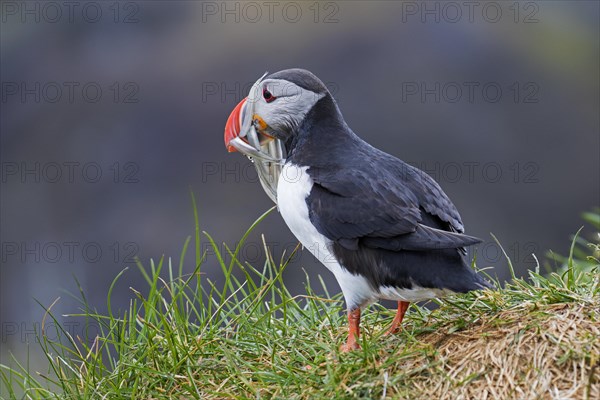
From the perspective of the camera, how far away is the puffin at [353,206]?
3.54 meters

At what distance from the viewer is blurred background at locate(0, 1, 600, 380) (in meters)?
7.96

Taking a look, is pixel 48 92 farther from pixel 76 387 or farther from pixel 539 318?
pixel 539 318

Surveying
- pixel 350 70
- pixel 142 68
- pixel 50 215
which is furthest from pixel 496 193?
pixel 50 215

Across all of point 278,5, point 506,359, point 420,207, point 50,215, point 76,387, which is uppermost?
point 278,5

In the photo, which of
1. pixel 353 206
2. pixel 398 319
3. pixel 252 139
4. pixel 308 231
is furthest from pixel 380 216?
pixel 252 139

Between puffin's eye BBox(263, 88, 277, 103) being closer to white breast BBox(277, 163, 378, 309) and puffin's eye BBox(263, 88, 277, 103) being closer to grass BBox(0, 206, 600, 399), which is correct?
white breast BBox(277, 163, 378, 309)

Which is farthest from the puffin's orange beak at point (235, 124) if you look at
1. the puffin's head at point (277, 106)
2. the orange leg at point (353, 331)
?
the orange leg at point (353, 331)

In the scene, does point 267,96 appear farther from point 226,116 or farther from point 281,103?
point 226,116

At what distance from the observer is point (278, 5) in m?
9.42

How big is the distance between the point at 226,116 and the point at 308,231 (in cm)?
479

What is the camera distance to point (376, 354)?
3348 millimetres

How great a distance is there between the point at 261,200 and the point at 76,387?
4.51 metres

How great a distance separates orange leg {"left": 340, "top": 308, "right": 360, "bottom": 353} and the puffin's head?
3.51ft

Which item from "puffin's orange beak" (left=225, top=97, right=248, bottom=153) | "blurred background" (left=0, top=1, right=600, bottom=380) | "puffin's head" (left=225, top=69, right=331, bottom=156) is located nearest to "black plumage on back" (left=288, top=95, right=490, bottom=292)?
"puffin's head" (left=225, top=69, right=331, bottom=156)
